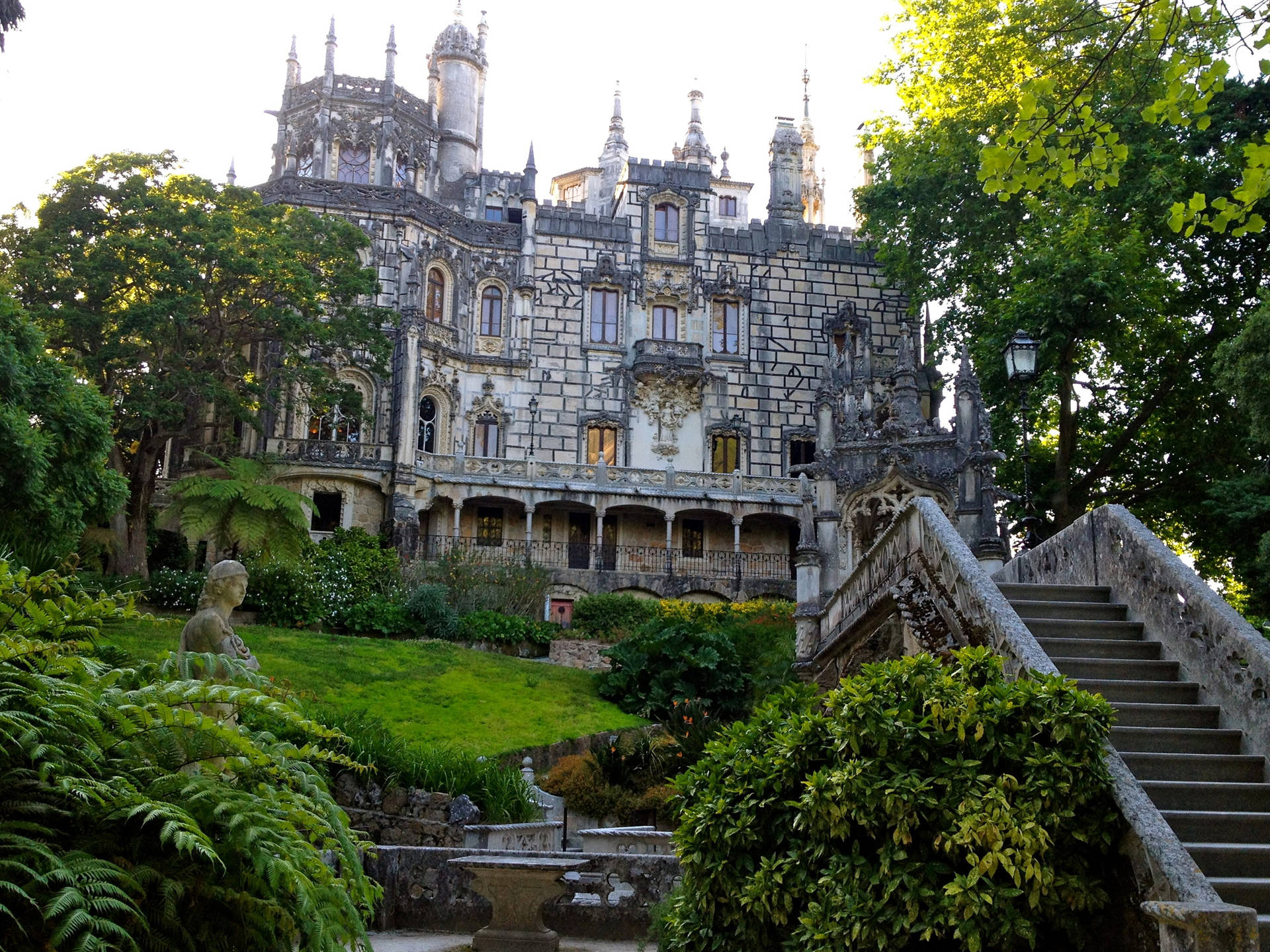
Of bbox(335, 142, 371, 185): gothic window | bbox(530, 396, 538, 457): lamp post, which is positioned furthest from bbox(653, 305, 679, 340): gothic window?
bbox(335, 142, 371, 185): gothic window

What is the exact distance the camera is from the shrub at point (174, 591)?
88.6 ft

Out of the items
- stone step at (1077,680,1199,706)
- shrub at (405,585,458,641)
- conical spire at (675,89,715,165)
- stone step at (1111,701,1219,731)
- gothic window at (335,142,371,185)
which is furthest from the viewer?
conical spire at (675,89,715,165)

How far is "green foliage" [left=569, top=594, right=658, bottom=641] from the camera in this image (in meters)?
30.1

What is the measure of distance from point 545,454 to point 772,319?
9.99 m

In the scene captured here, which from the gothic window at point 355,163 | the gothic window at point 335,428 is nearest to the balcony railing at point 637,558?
the gothic window at point 335,428

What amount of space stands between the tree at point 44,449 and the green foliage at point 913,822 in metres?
13.4

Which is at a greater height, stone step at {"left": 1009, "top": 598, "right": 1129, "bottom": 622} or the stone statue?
stone step at {"left": 1009, "top": 598, "right": 1129, "bottom": 622}

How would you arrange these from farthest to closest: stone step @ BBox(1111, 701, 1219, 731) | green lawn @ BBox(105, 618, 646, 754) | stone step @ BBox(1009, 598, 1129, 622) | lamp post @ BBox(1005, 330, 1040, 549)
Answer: green lawn @ BBox(105, 618, 646, 754) → lamp post @ BBox(1005, 330, 1040, 549) → stone step @ BBox(1009, 598, 1129, 622) → stone step @ BBox(1111, 701, 1219, 731)

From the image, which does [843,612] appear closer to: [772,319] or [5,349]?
[5,349]

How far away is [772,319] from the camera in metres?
44.4

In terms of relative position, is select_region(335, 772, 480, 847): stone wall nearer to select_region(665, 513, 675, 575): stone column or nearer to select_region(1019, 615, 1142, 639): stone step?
select_region(1019, 615, 1142, 639): stone step

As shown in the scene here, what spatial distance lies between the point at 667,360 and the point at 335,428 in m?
11.6

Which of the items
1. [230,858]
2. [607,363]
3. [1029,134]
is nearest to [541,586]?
[607,363]

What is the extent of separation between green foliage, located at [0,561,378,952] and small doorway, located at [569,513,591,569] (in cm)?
3195
